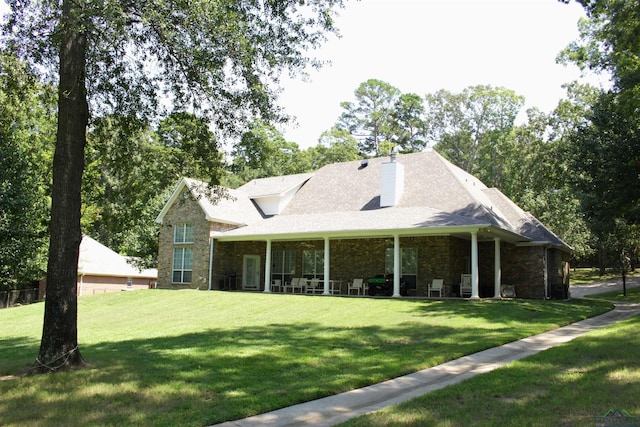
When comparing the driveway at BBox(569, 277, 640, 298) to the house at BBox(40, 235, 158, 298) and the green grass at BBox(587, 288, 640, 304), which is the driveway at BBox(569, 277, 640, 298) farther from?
the house at BBox(40, 235, 158, 298)

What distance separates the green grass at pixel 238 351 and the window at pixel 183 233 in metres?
6.67

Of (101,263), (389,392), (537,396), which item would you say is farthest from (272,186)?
(537,396)

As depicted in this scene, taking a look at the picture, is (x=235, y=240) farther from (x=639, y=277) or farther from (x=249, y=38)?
(x=639, y=277)

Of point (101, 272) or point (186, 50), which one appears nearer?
point (186, 50)

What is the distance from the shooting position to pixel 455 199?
22.0 meters

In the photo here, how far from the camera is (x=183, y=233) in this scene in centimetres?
2680

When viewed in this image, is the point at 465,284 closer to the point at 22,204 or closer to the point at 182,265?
the point at 182,265

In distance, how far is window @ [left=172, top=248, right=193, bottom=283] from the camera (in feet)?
86.4

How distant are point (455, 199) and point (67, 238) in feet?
55.1

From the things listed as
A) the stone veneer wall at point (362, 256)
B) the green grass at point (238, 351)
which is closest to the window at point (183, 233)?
the stone veneer wall at point (362, 256)

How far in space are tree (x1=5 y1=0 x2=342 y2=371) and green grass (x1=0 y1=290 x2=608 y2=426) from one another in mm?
1625

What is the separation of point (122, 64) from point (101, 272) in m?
29.1

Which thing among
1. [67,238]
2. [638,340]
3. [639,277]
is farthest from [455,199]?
[639,277]

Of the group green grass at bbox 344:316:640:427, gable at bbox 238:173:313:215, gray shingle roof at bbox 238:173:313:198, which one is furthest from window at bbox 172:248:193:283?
green grass at bbox 344:316:640:427
